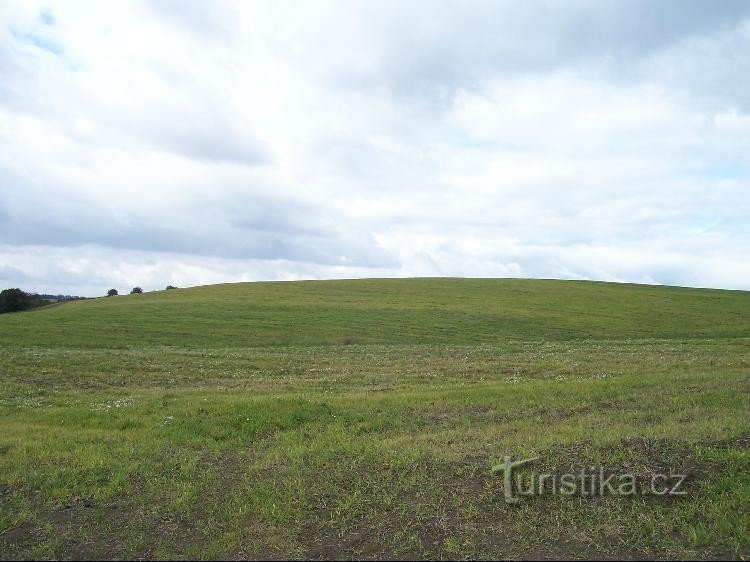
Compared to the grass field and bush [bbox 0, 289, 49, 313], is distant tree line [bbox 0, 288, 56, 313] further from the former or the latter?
the grass field

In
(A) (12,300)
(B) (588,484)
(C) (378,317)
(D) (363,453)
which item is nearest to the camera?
(B) (588,484)

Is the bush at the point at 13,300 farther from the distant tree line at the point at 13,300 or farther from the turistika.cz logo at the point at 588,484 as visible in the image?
the turistika.cz logo at the point at 588,484

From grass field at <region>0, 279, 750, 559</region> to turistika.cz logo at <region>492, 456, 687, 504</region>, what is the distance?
0.14m

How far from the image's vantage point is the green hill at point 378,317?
43.3 metres

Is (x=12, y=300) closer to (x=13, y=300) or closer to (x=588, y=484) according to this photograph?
(x=13, y=300)

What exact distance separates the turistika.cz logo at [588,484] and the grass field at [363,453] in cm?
14

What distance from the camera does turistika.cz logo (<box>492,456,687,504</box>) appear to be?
849 cm

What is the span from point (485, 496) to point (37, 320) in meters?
51.8

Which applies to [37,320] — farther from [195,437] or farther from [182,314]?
[195,437]

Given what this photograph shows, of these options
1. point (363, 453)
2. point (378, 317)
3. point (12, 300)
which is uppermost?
point (12, 300)

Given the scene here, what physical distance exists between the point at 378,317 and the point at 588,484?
45.2 m

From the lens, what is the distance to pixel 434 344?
40969 mm

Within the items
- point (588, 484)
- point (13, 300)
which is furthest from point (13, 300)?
point (588, 484)

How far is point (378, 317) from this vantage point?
53.9m
